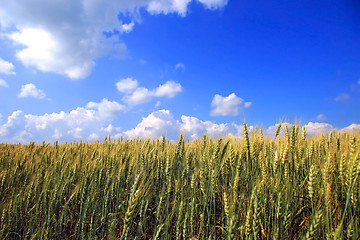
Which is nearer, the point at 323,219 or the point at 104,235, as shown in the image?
the point at 323,219

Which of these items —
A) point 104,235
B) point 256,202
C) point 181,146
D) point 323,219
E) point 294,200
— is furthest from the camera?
point 181,146

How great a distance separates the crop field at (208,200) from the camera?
5.46 feet

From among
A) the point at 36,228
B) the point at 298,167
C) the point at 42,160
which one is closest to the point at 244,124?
the point at 298,167

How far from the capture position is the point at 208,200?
2.16m

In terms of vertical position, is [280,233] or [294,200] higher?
[294,200]

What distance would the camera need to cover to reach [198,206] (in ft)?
7.02

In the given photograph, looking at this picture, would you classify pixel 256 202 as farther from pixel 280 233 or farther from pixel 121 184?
pixel 121 184

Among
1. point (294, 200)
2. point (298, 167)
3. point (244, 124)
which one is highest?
point (244, 124)

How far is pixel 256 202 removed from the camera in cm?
152

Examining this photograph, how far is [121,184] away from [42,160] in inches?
91.4

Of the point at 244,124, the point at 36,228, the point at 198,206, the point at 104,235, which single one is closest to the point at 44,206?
the point at 36,228

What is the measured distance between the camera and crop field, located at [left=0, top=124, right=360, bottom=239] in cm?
167

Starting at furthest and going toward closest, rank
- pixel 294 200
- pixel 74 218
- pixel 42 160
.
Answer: pixel 42 160
pixel 74 218
pixel 294 200

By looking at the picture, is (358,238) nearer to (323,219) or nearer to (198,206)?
(323,219)
